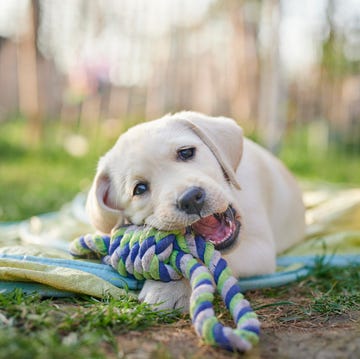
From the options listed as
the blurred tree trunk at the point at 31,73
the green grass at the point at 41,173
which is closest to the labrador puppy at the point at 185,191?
the green grass at the point at 41,173

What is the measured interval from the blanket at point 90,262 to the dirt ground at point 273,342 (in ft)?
1.64

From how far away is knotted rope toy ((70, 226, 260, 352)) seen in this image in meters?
2.10

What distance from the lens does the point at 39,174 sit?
25.1 feet

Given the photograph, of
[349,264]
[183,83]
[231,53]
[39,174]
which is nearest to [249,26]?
[231,53]

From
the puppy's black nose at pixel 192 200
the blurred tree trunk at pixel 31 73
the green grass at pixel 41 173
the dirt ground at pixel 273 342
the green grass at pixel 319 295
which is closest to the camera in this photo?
the dirt ground at pixel 273 342

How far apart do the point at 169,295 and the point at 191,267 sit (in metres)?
0.23

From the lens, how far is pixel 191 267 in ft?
8.16

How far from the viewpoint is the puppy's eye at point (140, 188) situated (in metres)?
2.88

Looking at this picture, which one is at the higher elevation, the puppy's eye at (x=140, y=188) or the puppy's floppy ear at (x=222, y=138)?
the puppy's floppy ear at (x=222, y=138)

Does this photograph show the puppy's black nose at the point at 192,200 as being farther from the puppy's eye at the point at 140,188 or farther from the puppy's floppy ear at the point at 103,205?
the puppy's floppy ear at the point at 103,205

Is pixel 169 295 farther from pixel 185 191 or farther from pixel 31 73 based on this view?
pixel 31 73

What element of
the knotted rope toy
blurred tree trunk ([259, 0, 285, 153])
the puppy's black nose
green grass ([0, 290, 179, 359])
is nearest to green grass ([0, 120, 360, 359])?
green grass ([0, 290, 179, 359])

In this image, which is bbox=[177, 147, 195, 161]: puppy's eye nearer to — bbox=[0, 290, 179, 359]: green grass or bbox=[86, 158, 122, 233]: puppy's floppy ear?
bbox=[86, 158, 122, 233]: puppy's floppy ear

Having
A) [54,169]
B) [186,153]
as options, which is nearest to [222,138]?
[186,153]
